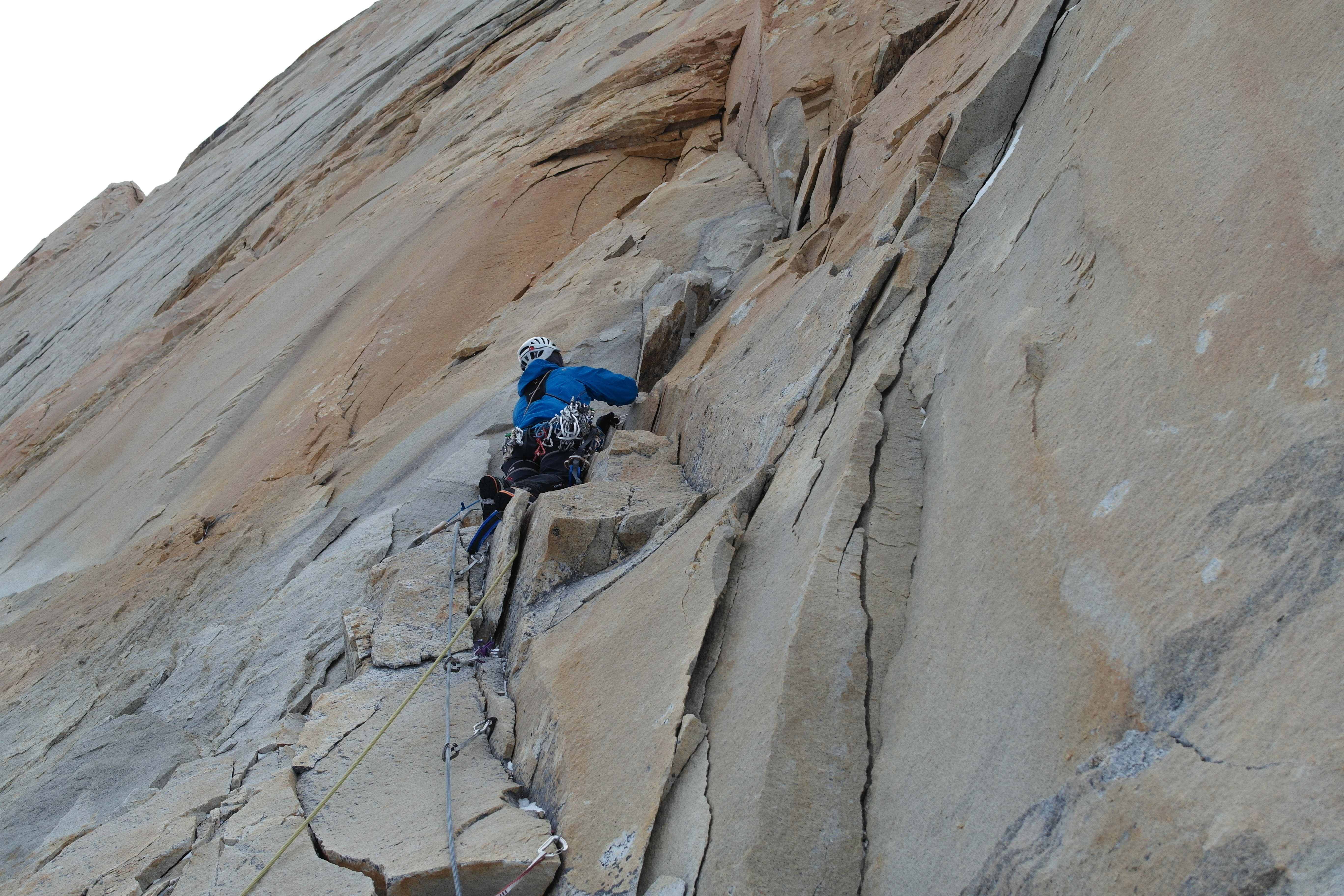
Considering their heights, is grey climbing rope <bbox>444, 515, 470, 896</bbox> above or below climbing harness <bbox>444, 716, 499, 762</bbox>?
above

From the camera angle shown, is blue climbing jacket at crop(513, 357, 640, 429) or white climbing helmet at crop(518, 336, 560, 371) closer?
blue climbing jacket at crop(513, 357, 640, 429)

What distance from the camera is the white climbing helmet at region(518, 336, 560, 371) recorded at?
6430mm

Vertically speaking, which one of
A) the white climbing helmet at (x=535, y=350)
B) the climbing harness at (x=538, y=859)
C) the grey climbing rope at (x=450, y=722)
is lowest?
the climbing harness at (x=538, y=859)

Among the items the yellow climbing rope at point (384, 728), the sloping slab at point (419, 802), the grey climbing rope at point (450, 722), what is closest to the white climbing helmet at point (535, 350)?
the grey climbing rope at point (450, 722)

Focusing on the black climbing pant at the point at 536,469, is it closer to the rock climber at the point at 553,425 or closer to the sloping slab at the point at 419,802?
the rock climber at the point at 553,425

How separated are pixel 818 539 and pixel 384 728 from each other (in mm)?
1797

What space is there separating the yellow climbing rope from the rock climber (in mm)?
881

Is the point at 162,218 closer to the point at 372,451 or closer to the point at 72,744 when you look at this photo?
the point at 372,451

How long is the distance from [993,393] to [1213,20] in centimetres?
131

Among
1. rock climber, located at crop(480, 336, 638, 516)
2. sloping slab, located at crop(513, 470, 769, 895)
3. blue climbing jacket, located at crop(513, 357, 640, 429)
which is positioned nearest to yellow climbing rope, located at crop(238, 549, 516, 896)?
sloping slab, located at crop(513, 470, 769, 895)

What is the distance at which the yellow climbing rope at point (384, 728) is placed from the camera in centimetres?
289

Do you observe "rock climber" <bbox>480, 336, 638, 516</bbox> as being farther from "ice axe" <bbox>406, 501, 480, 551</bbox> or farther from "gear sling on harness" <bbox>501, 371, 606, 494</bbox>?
"ice axe" <bbox>406, 501, 480, 551</bbox>

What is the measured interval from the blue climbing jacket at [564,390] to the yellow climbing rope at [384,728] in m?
1.45

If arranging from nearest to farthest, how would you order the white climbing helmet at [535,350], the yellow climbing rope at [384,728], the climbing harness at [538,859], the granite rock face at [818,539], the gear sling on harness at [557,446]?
the granite rock face at [818,539], the climbing harness at [538,859], the yellow climbing rope at [384,728], the gear sling on harness at [557,446], the white climbing helmet at [535,350]
